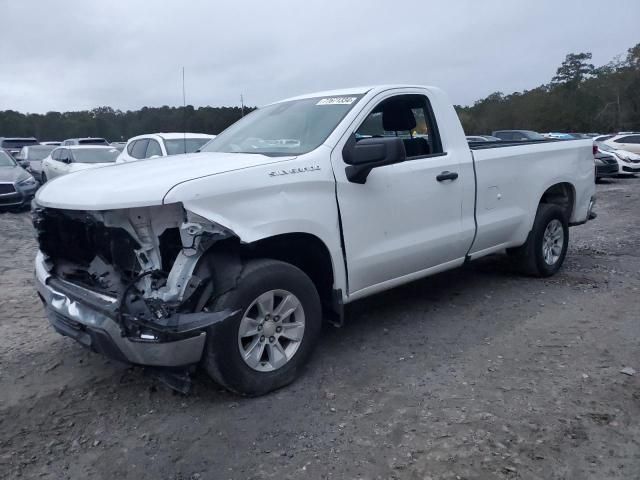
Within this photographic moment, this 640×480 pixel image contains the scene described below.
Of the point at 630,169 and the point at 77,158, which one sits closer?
the point at 77,158

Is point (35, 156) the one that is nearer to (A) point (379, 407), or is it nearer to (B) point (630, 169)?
(A) point (379, 407)

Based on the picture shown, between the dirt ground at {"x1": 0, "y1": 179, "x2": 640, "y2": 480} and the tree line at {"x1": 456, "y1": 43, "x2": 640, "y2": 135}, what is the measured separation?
47.5 meters

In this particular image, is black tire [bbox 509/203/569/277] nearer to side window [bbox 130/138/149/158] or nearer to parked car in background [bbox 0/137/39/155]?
side window [bbox 130/138/149/158]

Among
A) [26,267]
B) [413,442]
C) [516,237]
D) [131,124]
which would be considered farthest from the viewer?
[131,124]

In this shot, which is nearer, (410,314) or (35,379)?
(35,379)

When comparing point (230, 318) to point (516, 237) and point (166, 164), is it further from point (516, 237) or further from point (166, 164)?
point (516, 237)

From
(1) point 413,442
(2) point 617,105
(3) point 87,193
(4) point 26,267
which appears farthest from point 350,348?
(2) point 617,105

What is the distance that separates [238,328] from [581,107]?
58.9m

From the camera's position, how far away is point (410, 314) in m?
5.18

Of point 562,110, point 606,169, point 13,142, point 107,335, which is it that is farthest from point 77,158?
point 562,110

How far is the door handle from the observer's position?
467 centimetres

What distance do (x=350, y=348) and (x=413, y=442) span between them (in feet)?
4.57

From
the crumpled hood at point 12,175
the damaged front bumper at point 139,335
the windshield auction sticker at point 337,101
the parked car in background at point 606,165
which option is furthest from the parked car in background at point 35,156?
the parked car in background at point 606,165

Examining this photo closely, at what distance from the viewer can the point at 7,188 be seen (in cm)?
1186
